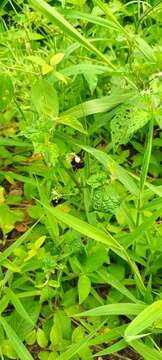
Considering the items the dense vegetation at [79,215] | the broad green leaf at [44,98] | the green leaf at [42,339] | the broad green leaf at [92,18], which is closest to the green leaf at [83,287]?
the dense vegetation at [79,215]

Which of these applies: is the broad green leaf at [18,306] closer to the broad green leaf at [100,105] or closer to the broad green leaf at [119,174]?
the broad green leaf at [119,174]

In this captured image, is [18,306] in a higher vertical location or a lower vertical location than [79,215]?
lower

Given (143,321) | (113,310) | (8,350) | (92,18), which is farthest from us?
(92,18)

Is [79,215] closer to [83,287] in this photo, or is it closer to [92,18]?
[83,287]

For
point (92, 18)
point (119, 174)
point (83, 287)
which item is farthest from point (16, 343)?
point (92, 18)

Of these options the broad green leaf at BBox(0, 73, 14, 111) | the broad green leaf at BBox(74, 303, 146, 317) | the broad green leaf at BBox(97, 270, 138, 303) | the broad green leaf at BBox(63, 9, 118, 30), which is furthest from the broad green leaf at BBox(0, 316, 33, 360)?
the broad green leaf at BBox(63, 9, 118, 30)
